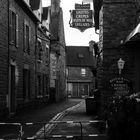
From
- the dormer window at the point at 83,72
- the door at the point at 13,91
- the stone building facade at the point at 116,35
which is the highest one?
the dormer window at the point at 83,72

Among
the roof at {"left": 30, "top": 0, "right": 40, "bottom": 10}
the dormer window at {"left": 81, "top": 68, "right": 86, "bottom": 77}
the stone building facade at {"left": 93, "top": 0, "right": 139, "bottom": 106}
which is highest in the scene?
the roof at {"left": 30, "top": 0, "right": 40, "bottom": 10}

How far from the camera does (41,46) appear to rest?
33.1 m

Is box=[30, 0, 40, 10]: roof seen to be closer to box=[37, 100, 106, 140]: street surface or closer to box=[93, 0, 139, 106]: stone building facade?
box=[93, 0, 139, 106]: stone building facade

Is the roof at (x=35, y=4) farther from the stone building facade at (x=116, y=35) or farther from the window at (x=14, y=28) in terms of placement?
the stone building facade at (x=116, y=35)

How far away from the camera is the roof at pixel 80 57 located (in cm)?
7456

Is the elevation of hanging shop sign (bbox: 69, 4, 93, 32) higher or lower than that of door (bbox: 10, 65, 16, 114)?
higher

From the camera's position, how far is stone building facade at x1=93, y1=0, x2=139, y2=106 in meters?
17.0

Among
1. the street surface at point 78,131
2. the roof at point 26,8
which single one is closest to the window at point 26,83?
the roof at point 26,8

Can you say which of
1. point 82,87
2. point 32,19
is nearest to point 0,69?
point 32,19

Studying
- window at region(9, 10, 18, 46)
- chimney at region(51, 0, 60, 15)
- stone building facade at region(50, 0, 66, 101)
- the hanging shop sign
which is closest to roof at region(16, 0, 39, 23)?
window at region(9, 10, 18, 46)

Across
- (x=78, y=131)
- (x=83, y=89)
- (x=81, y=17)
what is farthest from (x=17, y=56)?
(x=83, y=89)

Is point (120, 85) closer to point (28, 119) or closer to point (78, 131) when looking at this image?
point (78, 131)

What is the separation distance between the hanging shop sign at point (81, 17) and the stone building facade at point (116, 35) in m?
0.74

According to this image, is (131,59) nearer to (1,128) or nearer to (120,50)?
(120,50)
